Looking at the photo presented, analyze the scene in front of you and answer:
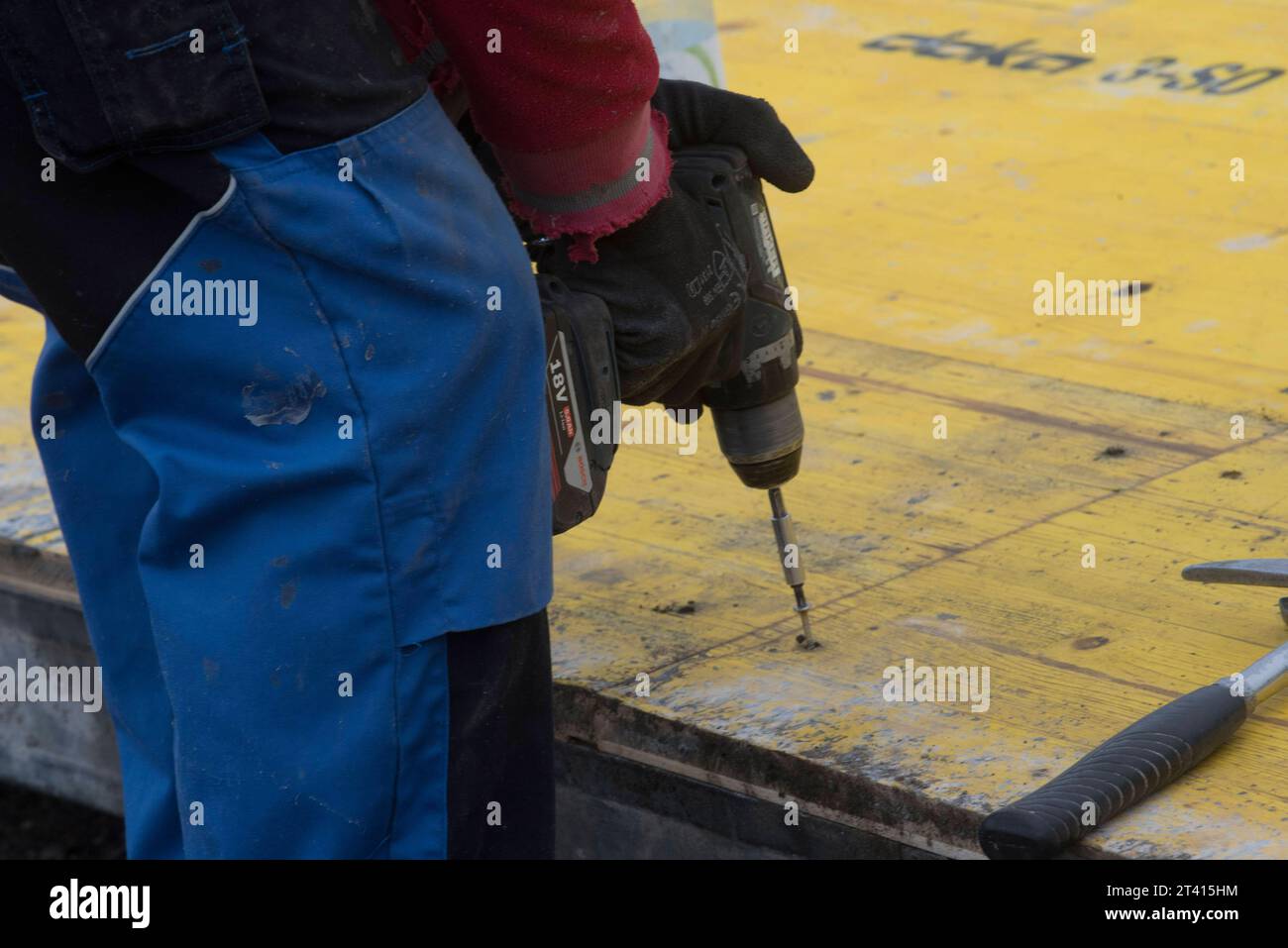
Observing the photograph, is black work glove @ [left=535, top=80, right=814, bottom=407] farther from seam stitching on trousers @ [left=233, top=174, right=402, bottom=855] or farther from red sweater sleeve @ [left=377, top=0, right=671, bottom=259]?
seam stitching on trousers @ [left=233, top=174, right=402, bottom=855]

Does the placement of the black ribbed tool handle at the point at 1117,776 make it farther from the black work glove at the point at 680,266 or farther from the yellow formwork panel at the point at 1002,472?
the black work glove at the point at 680,266

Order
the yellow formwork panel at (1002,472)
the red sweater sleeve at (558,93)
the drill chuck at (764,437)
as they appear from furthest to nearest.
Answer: the drill chuck at (764,437) → the yellow formwork panel at (1002,472) → the red sweater sleeve at (558,93)

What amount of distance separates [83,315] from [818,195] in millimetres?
2615

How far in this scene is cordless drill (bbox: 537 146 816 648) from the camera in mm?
1764

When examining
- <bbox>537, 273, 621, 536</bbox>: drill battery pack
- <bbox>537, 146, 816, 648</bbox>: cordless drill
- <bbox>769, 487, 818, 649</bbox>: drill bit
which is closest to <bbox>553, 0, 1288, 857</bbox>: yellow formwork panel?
<bbox>769, 487, 818, 649</bbox>: drill bit

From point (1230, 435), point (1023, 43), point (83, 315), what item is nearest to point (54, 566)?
point (83, 315)

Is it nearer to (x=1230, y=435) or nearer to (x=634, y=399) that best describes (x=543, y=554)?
(x=634, y=399)

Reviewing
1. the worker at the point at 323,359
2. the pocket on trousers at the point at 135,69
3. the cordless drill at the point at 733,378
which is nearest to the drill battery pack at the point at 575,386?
the cordless drill at the point at 733,378

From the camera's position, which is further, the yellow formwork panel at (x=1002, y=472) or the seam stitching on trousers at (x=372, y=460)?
the yellow formwork panel at (x=1002, y=472)

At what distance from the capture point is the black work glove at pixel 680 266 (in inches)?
72.2

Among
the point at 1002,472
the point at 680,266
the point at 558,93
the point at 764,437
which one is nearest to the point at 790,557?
the point at 764,437

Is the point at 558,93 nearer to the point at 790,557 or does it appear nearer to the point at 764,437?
the point at 764,437

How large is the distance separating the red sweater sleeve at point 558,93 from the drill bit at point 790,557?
0.53m
